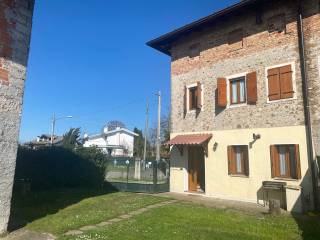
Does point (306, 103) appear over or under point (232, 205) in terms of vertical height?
over

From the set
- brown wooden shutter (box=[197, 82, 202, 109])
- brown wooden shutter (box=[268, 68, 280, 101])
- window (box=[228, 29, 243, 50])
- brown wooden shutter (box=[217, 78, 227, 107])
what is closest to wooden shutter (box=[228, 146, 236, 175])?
brown wooden shutter (box=[217, 78, 227, 107])

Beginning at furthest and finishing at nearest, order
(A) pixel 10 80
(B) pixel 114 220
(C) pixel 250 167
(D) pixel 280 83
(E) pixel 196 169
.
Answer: (E) pixel 196 169, (C) pixel 250 167, (D) pixel 280 83, (B) pixel 114 220, (A) pixel 10 80

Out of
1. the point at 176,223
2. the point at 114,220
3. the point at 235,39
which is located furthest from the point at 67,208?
the point at 235,39

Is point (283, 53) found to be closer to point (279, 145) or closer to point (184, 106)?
point (279, 145)

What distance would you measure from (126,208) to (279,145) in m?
6.79

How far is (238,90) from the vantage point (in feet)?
47.4

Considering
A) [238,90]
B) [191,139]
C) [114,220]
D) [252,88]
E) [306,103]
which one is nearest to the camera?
[114,220]

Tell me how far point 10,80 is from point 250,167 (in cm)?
1018

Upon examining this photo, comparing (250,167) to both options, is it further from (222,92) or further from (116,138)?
(116,138)

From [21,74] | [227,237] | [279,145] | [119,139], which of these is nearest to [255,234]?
[227,237]

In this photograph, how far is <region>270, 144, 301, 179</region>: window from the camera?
11.9m

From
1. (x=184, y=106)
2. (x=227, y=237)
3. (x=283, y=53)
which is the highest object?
(x=283, y=53)

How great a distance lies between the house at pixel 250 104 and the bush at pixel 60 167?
477 cm

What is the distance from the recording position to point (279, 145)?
12.5 m
